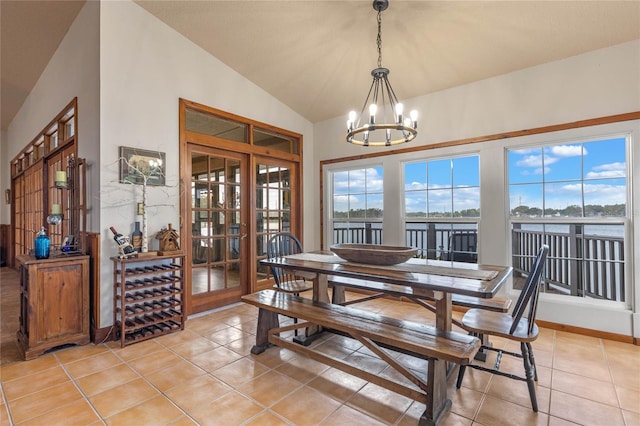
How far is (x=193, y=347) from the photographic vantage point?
2.81 m

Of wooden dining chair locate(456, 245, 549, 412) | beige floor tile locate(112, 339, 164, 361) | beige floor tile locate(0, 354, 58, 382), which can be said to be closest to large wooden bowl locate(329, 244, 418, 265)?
wooden dining chair locate(456, 245, 549, 412)

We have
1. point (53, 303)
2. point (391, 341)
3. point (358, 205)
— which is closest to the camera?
point (391, 341)

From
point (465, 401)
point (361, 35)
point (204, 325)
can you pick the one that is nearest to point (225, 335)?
point (204, 325)

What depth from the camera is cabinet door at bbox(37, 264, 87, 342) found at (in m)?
2.62

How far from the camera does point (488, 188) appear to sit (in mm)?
3645

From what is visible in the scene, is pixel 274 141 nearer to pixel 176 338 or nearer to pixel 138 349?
pixel 176 338

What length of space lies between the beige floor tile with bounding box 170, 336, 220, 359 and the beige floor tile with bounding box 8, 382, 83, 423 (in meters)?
0.75

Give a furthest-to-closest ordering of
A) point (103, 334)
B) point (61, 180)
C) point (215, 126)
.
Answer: point (215, 126) < point (61, 180) < point (103, 334)

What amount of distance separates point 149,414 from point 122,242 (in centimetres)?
161

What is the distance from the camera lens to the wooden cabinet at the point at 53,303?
8.43 feet

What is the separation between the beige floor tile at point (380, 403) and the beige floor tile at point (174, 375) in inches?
47.5

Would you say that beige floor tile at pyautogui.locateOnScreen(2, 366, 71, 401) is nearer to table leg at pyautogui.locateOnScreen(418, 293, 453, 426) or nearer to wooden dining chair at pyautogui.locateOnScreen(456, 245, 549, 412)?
table leg at pyautogui.locateOnScreen(418, 293, 453, 426)

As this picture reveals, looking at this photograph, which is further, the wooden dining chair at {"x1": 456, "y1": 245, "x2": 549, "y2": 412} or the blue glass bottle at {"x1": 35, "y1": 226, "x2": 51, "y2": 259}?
the blue glass bottle at {"x1": 35, "y1": 226, "x2": 51, "y2": 259}

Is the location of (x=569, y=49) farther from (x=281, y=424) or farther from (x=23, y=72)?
(x=23, y=72)
